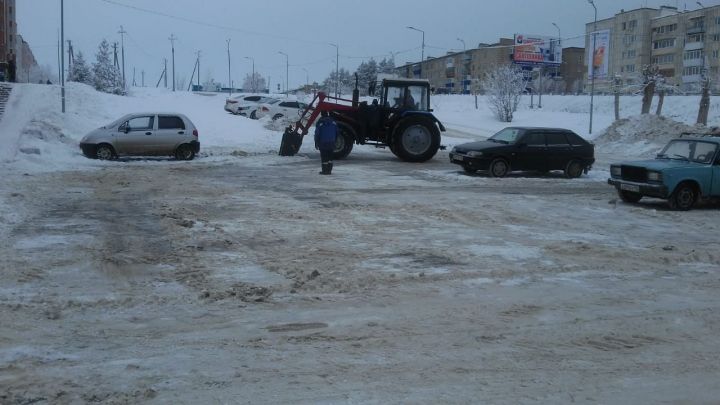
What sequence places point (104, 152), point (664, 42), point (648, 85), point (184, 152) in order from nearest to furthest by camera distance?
point (104, 152) → point (184, 152) → point (648, 85) → point (664, 42)

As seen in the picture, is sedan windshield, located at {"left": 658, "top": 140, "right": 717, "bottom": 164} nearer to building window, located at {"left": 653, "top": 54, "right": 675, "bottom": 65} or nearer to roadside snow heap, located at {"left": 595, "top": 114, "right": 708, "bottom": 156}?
roadside snow heap, located at {"left": 595, "top": 114, "right": 708, "bottom": 156}

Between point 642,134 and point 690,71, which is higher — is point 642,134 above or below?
below

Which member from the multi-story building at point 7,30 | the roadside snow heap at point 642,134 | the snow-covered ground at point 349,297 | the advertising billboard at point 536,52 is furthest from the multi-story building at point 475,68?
the snow-covered ground at point 349,297

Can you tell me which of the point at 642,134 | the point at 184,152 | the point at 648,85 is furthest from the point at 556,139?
the point at 648,85

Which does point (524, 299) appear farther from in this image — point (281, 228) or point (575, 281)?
point (281, 228)

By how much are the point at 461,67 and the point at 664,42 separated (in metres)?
40.8

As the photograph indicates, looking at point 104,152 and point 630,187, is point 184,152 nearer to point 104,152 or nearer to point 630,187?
point 104,152

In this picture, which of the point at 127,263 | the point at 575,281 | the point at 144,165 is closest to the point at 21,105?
the point at 144,165

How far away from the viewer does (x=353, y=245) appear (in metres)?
9.51

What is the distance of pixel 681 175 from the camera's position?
13914 millimetres

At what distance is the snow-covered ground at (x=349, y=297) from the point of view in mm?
4777

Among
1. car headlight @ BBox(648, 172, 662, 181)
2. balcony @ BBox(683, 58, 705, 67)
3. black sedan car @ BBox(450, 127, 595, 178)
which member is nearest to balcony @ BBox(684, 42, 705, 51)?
balcony @ BBox(683, 58, 705, 67)

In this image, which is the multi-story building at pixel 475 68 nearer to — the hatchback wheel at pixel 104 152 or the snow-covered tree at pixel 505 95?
the snow-covered tree at pixel 505 95

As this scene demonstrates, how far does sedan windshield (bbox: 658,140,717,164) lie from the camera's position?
564 inches
